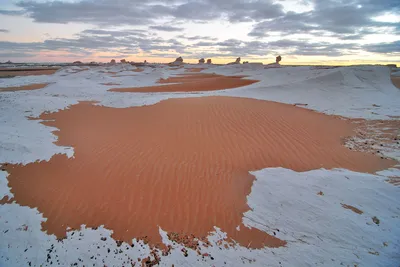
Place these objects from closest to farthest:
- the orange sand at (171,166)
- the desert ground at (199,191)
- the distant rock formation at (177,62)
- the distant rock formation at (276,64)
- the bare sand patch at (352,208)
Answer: the desert ground at (199,191)
the bare sand patch at (352,208)
the orange sand at (171,166)
the distant rock formation at (276,64)
the distant rock formation at (177,62)

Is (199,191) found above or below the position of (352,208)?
below

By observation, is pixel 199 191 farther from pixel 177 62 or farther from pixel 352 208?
pixel 177 62

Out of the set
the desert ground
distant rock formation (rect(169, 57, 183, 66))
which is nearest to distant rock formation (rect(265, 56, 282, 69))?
the desert ground

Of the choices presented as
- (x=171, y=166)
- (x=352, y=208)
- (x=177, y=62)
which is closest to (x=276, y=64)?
(x=177, y=62)

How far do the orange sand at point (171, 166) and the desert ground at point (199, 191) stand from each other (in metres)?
0.03

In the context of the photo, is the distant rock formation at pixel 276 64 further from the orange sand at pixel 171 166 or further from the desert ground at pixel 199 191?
the desert ground at pixel 199 191

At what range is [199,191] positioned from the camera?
5043 mm

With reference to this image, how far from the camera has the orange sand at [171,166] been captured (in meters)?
→ 4.26

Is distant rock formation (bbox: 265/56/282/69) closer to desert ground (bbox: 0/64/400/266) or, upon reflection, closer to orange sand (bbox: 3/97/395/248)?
orange sand (bbox: 3/97/395/248)

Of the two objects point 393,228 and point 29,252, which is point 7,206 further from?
point 393,228

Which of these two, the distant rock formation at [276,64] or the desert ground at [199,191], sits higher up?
the distant rock formation at [276,64]

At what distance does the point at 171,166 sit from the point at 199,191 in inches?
51.1

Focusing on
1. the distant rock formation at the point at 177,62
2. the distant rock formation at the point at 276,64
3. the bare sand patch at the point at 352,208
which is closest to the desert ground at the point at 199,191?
the bare sand patch at the point at 352,208

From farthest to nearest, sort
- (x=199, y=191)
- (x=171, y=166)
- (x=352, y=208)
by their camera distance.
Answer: (x=171, y=166) → (x=199, y=191) → (x=352, y=208)
